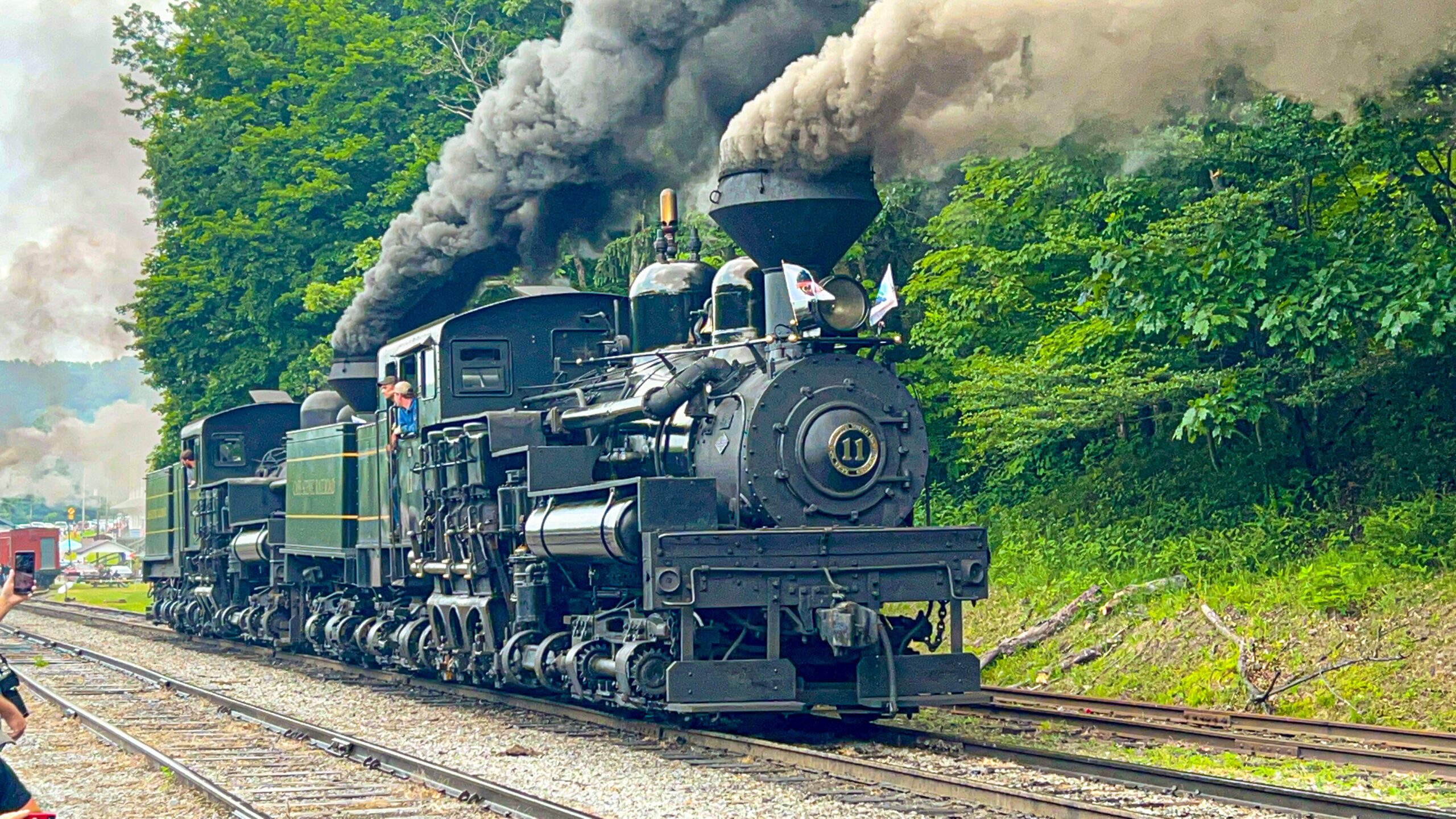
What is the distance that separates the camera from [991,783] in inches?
372

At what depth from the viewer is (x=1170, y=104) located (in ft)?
35.0

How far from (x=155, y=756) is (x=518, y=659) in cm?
306

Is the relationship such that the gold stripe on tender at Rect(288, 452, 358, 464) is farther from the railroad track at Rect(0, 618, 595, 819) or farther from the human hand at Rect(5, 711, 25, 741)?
the human hand at Rect(5, 711, 25, 741)

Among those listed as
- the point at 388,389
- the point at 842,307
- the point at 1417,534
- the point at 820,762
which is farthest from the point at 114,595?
the point at 820,762

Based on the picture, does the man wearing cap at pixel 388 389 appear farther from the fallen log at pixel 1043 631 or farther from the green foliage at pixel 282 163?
the green foliage at pixel 282 163

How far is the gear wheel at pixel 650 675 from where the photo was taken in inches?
452

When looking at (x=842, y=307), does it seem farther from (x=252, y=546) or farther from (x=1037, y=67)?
(x=252, y=546)

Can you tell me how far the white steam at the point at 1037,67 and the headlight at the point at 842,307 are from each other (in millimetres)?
832

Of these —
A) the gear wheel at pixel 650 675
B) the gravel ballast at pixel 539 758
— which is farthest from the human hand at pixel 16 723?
the gear wheel at pixel 650 675

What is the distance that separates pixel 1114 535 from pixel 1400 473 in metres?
3.21

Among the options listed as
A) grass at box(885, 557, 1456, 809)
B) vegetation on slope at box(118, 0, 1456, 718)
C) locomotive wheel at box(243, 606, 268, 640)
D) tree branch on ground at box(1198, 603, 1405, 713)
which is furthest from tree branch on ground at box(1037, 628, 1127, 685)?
locomotive wheel at box(243, 606, 268, 640)

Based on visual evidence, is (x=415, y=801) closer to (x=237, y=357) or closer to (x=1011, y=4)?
A: (x=1011, y=4)

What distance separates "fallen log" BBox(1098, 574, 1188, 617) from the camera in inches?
636

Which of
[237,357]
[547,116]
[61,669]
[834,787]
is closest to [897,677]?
[834,787]
